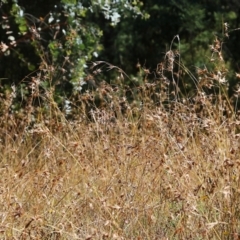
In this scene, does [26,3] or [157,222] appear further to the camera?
[26,3]

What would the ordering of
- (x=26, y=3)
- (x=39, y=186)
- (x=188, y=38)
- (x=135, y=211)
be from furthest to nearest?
(x=188, y=38) → (x=26, y=3) → (x=39, y=186) → (x=135, y=211)

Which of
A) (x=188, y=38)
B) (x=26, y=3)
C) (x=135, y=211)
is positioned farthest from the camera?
(x=188, y=38)

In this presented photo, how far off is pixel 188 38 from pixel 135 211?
7.77 m

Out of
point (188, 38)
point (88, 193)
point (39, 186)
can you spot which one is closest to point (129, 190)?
point (88, 193)

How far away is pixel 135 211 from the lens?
11.3 feet

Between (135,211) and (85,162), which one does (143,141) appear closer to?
(85,162)

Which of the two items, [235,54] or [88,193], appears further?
[235,54]

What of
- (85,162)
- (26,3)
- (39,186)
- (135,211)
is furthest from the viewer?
(26,3)

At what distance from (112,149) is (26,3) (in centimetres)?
380

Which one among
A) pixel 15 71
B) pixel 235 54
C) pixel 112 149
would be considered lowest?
pixel 235 54

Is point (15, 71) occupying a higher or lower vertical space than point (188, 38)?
higher

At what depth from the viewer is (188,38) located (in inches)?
432

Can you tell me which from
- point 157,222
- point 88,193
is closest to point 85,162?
point 88,193

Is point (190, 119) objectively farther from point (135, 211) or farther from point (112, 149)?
point (135, 211)
